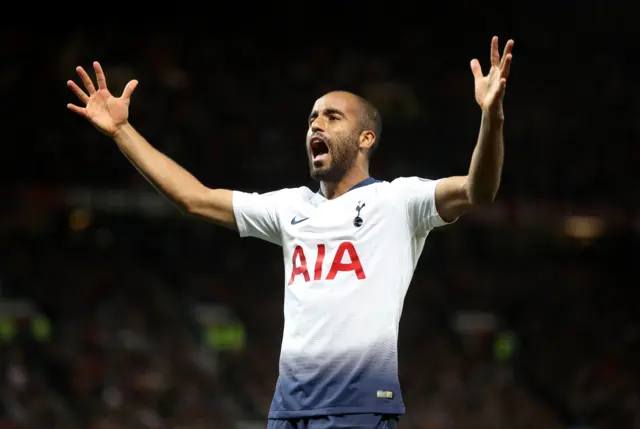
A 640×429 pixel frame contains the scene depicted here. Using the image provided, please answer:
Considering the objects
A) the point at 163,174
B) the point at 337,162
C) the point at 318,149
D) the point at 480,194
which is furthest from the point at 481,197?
the point at 163,174

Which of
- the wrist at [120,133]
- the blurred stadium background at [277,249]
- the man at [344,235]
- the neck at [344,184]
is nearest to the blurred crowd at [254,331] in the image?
the blurred stadium background at [277,249]

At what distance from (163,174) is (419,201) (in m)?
1.09

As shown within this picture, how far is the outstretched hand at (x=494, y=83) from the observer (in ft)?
12.2

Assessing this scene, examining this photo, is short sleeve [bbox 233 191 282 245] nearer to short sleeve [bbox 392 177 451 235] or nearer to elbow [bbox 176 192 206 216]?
elbow [bbox 176 192 206 216]

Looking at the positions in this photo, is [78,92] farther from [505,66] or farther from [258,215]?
[505,66]

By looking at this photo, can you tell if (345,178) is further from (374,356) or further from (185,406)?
(185,406)

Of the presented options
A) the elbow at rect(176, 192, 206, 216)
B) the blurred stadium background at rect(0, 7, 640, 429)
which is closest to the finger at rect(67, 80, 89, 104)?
the elbow at rect(176, 192, 206, 216)

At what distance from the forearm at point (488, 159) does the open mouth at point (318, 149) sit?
0.76m

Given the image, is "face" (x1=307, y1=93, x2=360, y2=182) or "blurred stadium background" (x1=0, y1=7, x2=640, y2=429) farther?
"blurred stadium background" (x1=0, y1=7, x2=640, y2=429)

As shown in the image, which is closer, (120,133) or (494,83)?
(494,83)

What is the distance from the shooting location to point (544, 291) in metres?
12.7

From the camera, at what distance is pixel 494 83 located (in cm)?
376

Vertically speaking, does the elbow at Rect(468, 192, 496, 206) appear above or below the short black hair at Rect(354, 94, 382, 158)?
below

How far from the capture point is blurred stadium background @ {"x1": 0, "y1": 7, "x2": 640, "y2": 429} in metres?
10.6
